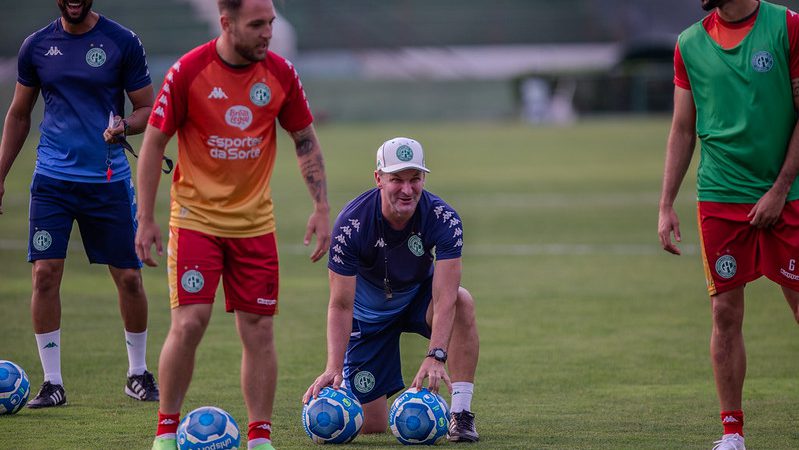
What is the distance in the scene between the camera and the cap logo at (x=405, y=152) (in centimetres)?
681

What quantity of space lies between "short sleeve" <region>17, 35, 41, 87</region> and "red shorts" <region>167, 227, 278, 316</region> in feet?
7.98

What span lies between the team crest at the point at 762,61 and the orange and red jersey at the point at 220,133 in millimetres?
2398

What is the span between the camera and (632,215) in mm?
19609

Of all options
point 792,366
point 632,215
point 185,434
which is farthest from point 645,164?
point 185,434

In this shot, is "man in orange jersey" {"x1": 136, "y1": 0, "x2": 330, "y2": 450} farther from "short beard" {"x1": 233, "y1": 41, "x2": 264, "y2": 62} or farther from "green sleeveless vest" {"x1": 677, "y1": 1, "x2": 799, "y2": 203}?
"green sleeveless vest" {"x1": 677, "y1": 1, "x2": 799, "y2": 203}

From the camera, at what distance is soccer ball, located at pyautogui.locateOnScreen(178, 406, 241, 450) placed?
19.6 feet

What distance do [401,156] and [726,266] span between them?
1.83 metres

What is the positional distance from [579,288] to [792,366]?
4.03 m

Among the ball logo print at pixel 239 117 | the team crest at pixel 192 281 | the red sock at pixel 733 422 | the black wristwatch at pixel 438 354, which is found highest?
the ball logo print at pixel 239 117

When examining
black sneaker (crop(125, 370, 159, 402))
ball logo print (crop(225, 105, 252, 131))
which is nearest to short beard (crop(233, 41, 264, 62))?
ball logo print (crop(225, 105, 252, 131))

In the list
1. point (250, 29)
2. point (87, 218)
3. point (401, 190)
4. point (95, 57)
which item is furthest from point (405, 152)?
point (87, 218)

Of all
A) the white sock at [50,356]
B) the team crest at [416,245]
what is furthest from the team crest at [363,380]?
the white sock at [50,356]

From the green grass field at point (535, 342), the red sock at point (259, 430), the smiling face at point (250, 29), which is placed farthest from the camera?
the green grass field at point (535, 342)

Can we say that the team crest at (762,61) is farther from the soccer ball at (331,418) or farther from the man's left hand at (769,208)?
the soccer ball at (331,418)
